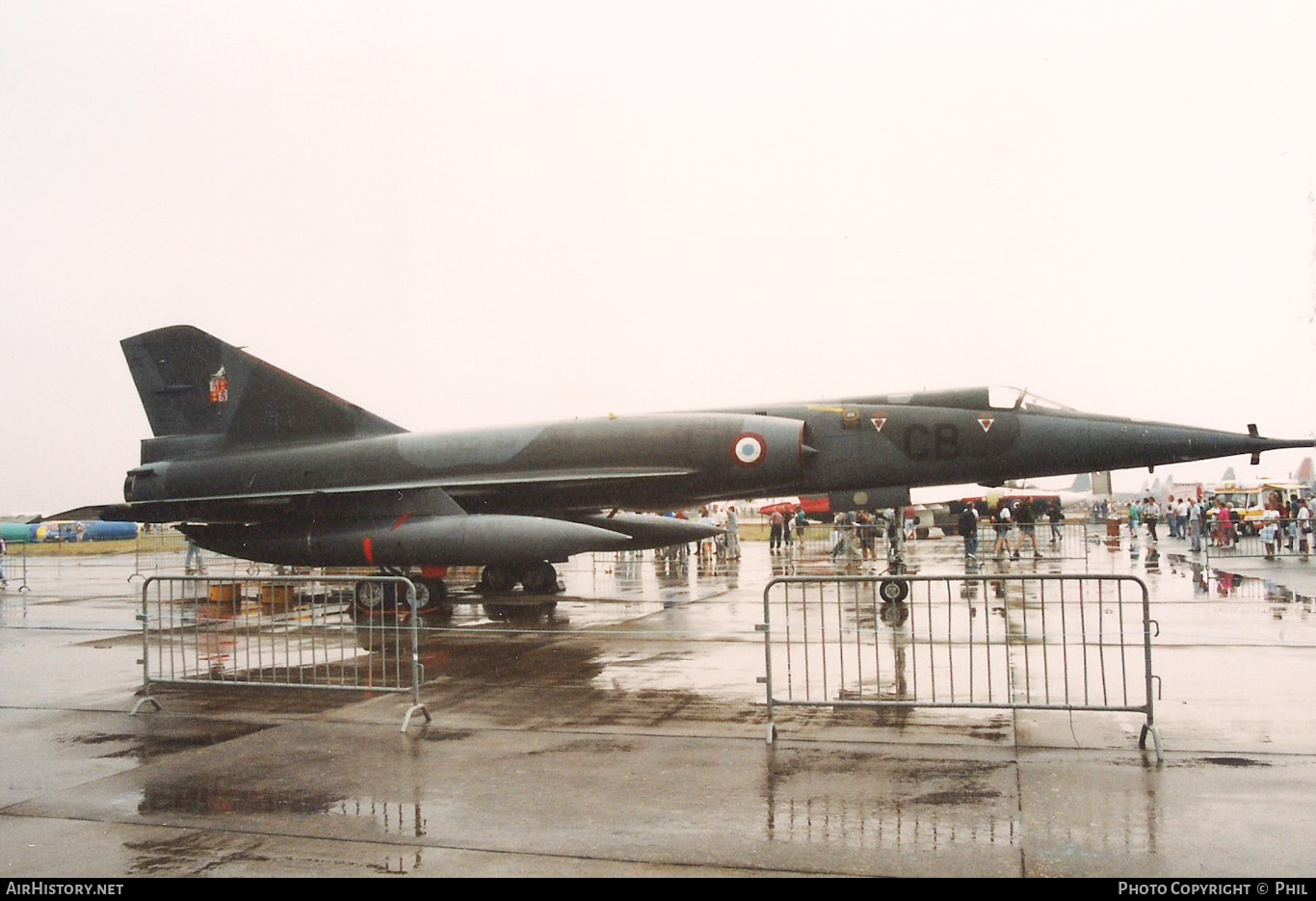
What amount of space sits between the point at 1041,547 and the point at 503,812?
27.1 meters

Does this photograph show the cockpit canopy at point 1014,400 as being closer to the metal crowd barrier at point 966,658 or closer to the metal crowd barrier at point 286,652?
the metal crowd barrier at point 966,658

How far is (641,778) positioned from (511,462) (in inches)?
389

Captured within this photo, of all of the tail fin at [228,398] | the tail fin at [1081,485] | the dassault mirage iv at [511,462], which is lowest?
the tail fin at [1081,485]

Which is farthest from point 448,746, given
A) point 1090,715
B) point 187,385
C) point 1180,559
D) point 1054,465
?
point 1180,559

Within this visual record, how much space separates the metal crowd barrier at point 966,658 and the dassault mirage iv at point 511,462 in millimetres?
2018

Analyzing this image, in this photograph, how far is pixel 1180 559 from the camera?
22.7 metres

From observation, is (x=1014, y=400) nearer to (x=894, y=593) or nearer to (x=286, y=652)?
(x=894, y=593)

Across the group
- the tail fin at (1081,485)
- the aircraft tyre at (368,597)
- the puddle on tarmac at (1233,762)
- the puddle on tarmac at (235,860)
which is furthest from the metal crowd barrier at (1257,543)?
the tail fin at (1081,485)

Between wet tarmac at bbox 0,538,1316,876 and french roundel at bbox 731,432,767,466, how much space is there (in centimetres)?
437

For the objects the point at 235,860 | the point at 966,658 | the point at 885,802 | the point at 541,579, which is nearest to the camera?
the point at 235,860

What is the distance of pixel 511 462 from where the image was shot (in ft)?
49.4

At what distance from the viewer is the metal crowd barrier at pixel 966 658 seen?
6.50 metres

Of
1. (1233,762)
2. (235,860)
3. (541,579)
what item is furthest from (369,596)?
(1233,762)

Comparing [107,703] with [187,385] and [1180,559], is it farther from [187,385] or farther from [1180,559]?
[1180,559]
